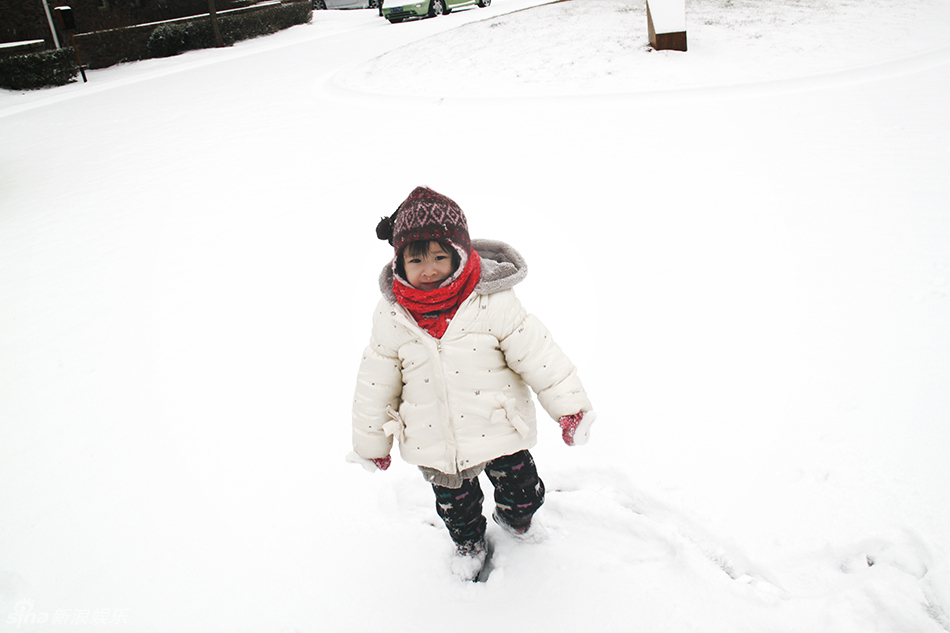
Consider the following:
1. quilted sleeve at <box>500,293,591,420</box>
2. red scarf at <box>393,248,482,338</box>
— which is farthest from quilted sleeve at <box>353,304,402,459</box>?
quilted sleeve at <box>500,293,591,420</box>

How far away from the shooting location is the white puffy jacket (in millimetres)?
1549

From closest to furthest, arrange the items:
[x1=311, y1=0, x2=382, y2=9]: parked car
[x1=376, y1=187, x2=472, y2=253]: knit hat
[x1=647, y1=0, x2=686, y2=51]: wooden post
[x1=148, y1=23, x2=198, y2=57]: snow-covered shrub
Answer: [x1=376, y1=187, x2=472, y2=253]: knit hat, [x1=647, y1=0, x2=686, y2=51]: wooden post, [x1=148, y1=23, x2=198, y2=57]: snow-covered shrub, [x1=311, y1=0, x2=382, y2=9]: parked car

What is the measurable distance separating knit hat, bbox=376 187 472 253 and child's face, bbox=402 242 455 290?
36 mm

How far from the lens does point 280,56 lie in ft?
41.9

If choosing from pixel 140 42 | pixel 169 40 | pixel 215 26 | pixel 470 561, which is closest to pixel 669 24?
pixel 470 561

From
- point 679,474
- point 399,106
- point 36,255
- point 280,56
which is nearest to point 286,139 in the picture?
Result: point 399,106

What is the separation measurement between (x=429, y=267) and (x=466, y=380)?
0.35 meters

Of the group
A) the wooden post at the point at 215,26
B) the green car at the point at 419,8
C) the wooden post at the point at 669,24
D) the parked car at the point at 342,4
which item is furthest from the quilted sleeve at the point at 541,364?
the parked car at the point at 342,4

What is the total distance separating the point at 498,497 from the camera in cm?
182

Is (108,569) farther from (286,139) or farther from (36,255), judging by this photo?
(286,139)

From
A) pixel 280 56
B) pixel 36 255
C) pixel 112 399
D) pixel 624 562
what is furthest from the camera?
pixel 280 56

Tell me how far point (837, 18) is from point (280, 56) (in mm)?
11100

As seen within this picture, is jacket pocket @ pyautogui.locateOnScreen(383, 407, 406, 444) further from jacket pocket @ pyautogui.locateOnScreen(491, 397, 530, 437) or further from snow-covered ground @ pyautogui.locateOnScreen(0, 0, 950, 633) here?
snow-covered ground @ pyautogui.locateOnScreen(0, 0, 950, 633)

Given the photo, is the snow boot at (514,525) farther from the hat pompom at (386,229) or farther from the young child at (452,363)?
the hat pompom at (386,229)
